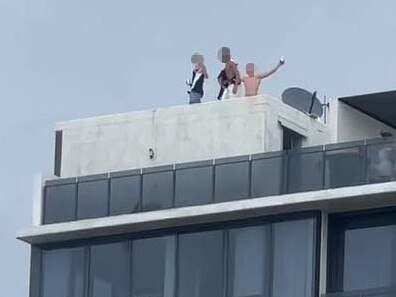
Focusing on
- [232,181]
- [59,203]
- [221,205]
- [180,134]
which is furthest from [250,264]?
[59,203]

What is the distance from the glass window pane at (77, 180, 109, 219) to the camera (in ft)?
221

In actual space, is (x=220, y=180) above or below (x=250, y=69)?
below

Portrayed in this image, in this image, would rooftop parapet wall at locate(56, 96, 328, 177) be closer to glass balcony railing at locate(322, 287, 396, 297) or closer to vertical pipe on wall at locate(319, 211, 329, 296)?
vertical pipe on wall at locate(319, 211, 329, 296)

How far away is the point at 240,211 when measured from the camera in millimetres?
64938

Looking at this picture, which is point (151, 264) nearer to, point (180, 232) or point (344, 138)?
point (180, 232)

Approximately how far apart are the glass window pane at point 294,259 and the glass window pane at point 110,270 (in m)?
3.63

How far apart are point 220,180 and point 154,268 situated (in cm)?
234

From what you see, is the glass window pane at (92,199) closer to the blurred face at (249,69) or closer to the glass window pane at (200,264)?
the glass window pane at (200,264)

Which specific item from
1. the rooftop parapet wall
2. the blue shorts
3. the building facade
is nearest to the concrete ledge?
the building facade

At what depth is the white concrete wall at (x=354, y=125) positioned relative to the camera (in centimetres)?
6762

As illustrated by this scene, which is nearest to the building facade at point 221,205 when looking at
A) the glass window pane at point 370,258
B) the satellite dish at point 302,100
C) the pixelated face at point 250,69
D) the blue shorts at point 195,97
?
the glass window pane at point 370,258

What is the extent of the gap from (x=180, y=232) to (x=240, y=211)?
5.33ft

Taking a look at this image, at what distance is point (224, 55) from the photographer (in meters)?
67.7

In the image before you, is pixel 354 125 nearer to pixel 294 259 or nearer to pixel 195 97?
pixel 195 97
